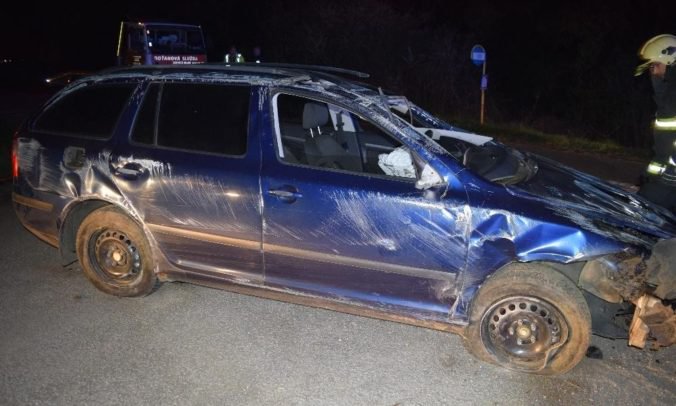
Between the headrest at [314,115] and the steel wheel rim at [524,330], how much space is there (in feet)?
6.21

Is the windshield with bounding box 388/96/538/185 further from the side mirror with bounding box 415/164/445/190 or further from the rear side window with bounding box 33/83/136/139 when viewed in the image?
the rear side window with bounding box 33/83/136/139

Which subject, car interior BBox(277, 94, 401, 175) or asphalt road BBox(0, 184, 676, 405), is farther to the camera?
car interior BBox(277, 94, 401, 175)

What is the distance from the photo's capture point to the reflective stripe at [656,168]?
14.2 ft

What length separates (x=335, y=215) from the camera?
11.4ft

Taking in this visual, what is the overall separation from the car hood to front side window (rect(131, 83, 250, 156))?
183cm

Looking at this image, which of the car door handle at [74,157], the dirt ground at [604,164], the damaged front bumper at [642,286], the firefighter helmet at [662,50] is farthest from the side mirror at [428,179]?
the dirt ground at [604,164]

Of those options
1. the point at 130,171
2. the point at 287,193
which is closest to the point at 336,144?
the point at 287,193

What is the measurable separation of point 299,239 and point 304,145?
0.85 metres

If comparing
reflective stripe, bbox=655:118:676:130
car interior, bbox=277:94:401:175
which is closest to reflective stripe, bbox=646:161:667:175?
reflective stripe, bbox=655:118:676:130

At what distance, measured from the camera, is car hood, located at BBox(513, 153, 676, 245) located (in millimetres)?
3250

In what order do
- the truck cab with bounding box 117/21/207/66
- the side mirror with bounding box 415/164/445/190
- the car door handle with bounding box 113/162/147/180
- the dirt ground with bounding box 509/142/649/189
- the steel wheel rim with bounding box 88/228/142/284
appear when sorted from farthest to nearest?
the truck cab with bounding box 117/21/207/66, the dirt ground with bounding box 509/142/649/189, the steel wheel rim with bounding box 88/228/142/284, the car door handle with bounding box 113/162/147/180, the side mirror with bounding box 415/164/445/190

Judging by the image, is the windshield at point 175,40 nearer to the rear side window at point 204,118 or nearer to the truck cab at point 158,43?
the truck cab at point 158,43

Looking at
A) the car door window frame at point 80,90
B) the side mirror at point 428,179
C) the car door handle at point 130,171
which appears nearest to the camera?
the side mirror at point 428,179

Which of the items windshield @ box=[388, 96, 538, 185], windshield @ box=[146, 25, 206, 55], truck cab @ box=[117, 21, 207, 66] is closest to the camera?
windshield @ box=[388, 96, 538, 185]
